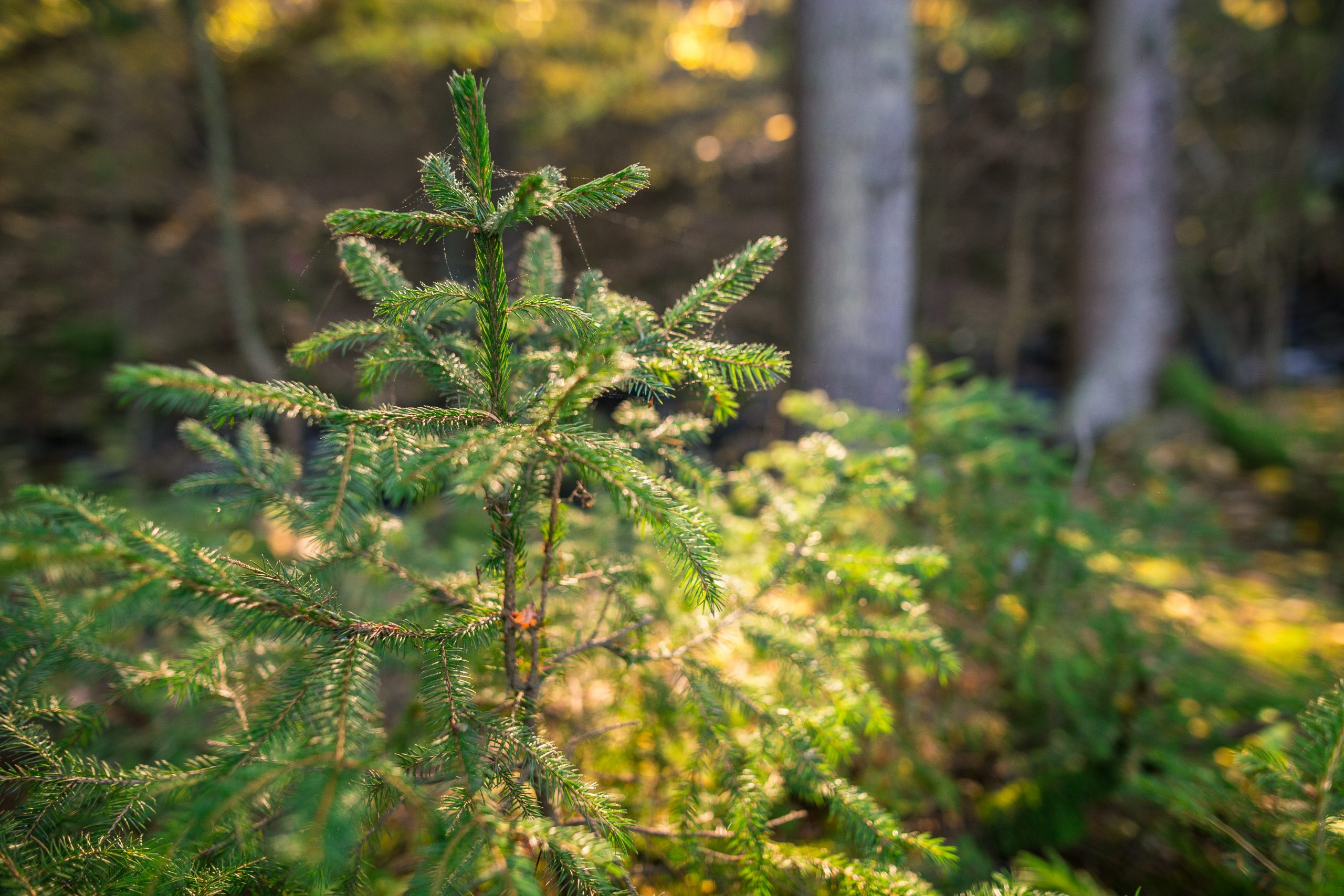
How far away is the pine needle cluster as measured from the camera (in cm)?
67

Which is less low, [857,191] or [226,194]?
[226,194]

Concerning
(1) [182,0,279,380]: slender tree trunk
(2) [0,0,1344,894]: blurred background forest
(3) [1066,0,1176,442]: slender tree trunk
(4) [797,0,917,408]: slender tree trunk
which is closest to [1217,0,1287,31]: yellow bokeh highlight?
(2) [0,0,1344,894]: blurred background forest

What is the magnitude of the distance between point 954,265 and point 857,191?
5804 millimetres

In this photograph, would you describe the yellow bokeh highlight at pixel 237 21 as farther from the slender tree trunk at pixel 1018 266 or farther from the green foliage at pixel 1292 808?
the slender tree trunk at pixel 1018 266

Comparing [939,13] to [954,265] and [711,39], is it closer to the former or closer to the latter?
[954,265]

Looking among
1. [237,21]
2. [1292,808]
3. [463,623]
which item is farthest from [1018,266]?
[237,21]

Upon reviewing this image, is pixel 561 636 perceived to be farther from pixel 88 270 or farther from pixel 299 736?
pixel 88 270

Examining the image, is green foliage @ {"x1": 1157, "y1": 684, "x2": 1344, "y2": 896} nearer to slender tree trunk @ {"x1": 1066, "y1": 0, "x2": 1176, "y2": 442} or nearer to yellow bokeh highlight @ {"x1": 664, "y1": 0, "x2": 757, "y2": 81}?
slender tree trunk @ {"x1": 1066, "y1": 0, "x2": 1176, "y2": 442}

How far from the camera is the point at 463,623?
87cm

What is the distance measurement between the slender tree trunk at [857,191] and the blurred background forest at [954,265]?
2 centimetres

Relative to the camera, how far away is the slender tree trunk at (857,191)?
3211 millimetres

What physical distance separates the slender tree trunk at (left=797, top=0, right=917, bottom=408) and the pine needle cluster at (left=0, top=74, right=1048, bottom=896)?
2.23 meters

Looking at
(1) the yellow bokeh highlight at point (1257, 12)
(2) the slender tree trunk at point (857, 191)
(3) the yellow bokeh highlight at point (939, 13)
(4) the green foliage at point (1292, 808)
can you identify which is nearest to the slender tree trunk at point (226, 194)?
(2) the slender tree trunk at point (857, 191)

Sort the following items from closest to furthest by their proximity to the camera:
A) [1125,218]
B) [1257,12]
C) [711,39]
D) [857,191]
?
[857,191] < [711,39] < [1125,218] < [1257,12]
